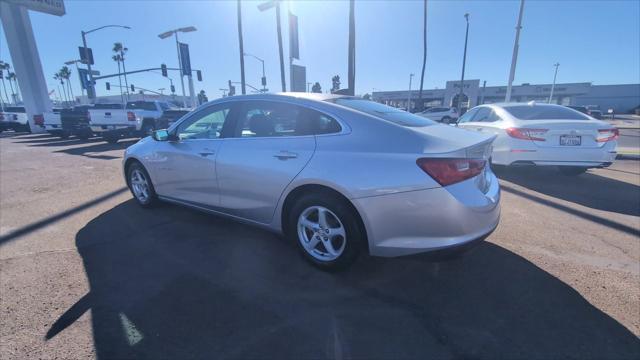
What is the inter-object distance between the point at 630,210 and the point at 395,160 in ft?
14.2

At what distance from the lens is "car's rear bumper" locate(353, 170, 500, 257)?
2195mm

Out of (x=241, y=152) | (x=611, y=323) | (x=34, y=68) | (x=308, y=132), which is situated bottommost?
(x=611, y=323)

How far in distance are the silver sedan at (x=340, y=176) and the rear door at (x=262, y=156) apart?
11 mm

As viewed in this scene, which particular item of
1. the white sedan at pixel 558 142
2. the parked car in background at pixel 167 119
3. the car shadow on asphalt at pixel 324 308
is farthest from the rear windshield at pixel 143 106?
the white sedan at pixel 558 142

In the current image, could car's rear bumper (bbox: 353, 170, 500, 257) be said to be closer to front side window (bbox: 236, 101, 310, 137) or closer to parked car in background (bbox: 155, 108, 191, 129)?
front side window (bbox: 236, 101, 310, 137)

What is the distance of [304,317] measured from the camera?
2.20 meters

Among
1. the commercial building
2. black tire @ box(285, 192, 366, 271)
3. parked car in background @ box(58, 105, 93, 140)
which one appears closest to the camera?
black tire @ box(285, 192, 366, 271)

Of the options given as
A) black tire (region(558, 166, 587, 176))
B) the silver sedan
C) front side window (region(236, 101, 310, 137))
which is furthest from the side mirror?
black tire (region(558, 166, 587, 176))

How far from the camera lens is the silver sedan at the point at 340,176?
223 centimetres

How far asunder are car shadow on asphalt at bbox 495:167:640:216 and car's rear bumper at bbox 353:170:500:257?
11.5 feet

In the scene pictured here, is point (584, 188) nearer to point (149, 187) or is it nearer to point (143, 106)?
point (149, 187)

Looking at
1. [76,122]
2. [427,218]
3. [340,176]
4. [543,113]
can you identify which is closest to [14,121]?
[76,122]

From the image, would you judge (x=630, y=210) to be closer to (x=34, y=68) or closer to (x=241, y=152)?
(x=241, y=152)

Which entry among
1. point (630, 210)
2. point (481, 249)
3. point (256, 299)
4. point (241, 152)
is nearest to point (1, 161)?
point (241, 152)
